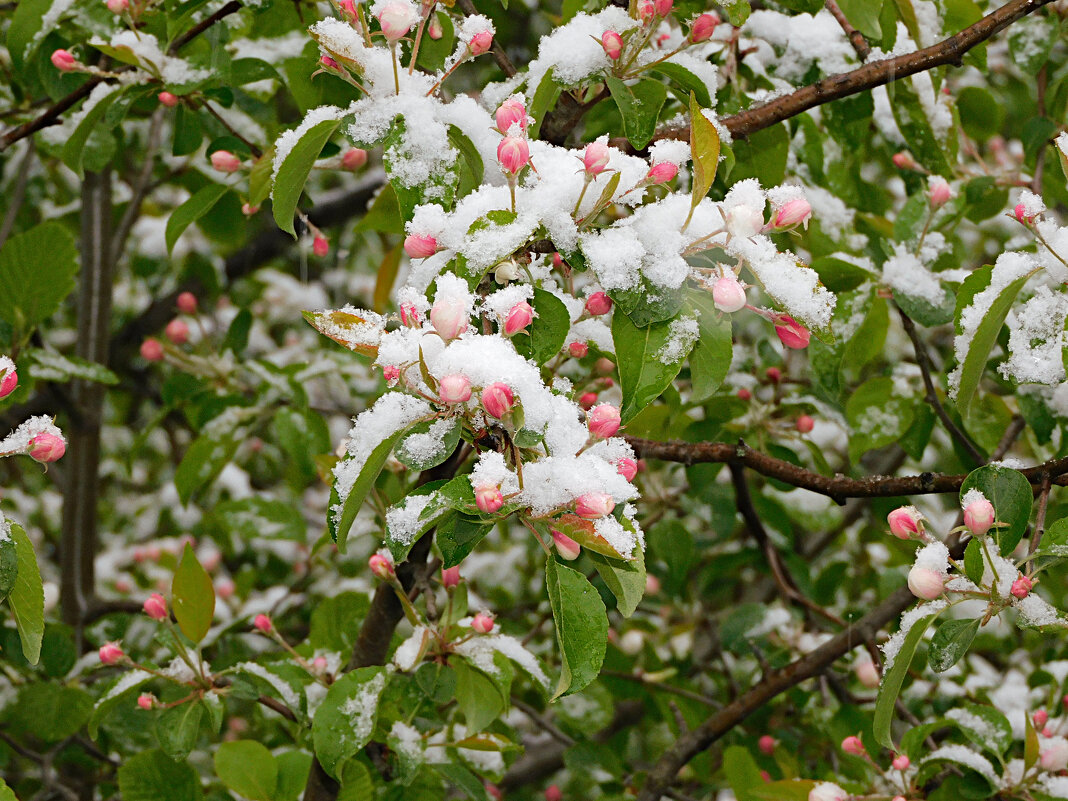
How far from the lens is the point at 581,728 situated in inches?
77.4

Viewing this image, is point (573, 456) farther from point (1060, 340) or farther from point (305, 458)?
point (305, 458)

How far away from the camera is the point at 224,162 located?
1443mm

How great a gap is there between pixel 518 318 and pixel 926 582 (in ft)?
1.71

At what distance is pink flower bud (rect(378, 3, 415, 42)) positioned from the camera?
38.1 inches

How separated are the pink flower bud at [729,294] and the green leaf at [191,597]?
0.84 meters

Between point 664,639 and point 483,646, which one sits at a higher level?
point 483,646

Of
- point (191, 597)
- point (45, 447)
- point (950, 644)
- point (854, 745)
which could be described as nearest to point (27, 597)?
point (45, 447)

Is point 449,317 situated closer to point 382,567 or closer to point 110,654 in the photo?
point 382,567

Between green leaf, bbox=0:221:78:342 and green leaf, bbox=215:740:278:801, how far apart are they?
0.80m

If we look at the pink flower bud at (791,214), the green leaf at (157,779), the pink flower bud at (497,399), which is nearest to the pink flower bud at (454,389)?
the pink flower bud at (497,399)

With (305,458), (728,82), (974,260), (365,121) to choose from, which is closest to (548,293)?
(365,121)

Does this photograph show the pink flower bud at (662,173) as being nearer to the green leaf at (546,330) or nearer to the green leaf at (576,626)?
the green leaf at (546,330)

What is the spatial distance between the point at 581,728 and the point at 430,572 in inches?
30.0

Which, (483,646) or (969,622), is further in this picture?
(483,646)
